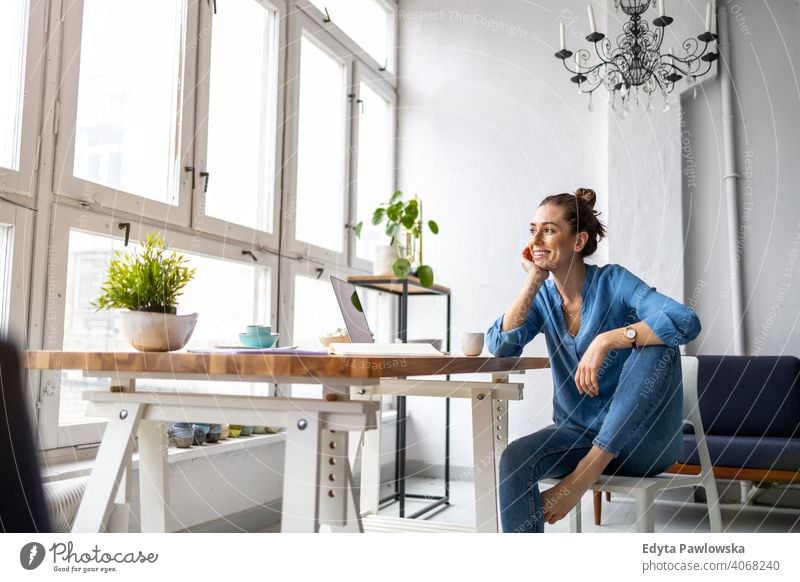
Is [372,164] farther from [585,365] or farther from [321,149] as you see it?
[585,365]

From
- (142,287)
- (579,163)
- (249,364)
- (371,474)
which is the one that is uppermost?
(579,163)

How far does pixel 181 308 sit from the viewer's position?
6.78 ft

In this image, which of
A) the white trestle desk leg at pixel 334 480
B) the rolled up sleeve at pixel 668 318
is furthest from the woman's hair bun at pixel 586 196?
the white trestle desk leg at pixel 334 480

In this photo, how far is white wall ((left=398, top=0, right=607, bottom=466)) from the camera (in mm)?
3299

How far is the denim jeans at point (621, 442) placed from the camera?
129cm

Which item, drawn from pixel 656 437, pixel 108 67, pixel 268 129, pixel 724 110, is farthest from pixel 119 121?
pixel 724 110

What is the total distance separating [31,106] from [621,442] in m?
1.42

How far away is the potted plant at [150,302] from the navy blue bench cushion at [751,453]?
1.88m

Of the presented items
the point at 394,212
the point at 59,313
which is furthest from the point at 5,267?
the point at 394,212

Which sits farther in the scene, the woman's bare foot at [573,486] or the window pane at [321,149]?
the window pane at [321,149]

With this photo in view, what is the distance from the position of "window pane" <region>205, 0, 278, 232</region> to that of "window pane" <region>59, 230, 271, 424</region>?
19cm

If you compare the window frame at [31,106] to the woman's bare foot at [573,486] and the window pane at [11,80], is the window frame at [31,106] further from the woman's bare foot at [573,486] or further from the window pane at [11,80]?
the woman's bare foot at [573,486]

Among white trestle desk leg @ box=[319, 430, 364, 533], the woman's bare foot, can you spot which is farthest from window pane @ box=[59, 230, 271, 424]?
the woman's bare foot
